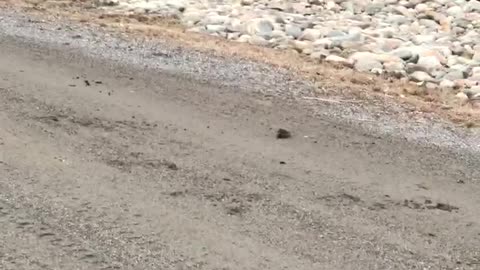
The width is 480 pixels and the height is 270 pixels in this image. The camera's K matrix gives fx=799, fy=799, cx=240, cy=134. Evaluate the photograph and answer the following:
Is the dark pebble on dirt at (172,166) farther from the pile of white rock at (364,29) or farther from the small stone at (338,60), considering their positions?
the small stone at (338,60)

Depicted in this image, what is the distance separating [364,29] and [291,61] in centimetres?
274

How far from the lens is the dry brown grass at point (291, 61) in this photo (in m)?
7.93

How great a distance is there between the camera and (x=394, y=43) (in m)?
10.7

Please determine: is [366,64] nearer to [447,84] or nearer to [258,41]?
[447,84]

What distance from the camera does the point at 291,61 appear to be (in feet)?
31.0

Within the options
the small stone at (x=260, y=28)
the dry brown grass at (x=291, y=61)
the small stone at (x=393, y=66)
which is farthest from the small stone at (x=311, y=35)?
the small stone at (x=393, y=66)

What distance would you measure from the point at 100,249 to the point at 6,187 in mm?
1041

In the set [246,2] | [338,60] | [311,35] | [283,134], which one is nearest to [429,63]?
[338,60]

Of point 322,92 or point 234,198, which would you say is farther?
point 322,92

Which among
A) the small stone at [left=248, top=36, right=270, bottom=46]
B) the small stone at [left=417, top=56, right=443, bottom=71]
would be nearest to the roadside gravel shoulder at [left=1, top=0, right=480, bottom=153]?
the small stone at [left=248, top=36, right=270, bottom=46]

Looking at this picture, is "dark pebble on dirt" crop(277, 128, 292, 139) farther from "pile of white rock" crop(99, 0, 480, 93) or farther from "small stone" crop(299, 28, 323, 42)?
"small stone" crop(299, 28, 323, 42)


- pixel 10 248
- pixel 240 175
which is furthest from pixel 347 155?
pixel 10 248

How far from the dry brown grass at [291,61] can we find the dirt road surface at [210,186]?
3.68ft

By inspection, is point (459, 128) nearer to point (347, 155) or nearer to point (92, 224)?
point (347, 155)
